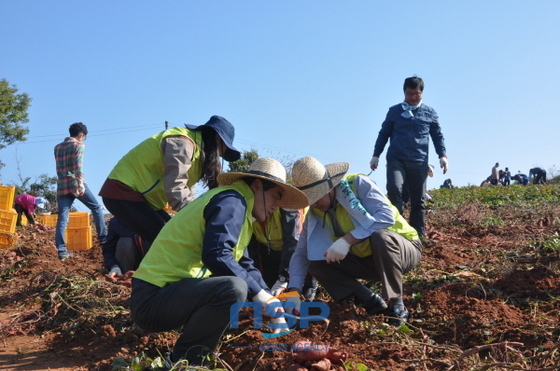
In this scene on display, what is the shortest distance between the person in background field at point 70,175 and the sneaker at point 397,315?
4298 millimetres

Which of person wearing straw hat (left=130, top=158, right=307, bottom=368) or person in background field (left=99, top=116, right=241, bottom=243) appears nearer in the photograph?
person wearing straw hat (left=130, top=158, right=307, bottom=368)

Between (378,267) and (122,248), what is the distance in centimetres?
286

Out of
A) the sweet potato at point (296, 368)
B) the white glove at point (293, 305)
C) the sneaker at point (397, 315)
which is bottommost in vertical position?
the sweet potato at point (296, 368)

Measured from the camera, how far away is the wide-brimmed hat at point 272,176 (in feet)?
9.92

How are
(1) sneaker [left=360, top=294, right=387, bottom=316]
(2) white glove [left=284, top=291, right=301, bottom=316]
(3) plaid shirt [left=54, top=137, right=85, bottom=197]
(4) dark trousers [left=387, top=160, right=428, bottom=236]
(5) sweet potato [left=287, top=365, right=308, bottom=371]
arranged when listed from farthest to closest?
(3) plaid shirt [left=54, top=137, right=85, bottom=197]
(4) dark trousers [left=387, top=160, right=428, bottom=236]
(1) sneaker [left=360, top=294, right=387, bottom=316]
(2) white glove [left=284, top=291, right=301, bottom=316]
(5) sweet potato [left=287, top=365, right=308, bottom=371]

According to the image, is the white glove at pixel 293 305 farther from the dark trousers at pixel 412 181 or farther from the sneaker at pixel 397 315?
the dark trousers at pixel 412 181

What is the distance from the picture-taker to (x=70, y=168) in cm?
686

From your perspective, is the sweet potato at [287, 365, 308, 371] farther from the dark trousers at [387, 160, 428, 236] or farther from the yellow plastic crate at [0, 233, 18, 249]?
the yellow plastic crate at [0, 233, 18, 249]

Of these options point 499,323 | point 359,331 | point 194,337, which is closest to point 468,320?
point 499,323

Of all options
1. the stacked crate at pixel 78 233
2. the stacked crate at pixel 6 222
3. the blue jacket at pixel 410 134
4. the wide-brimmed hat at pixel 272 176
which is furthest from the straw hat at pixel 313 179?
the stacked crate at pixel 6 222

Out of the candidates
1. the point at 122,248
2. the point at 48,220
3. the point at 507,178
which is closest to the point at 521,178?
the point at 507,178

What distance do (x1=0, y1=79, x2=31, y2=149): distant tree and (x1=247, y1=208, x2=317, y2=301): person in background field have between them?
23.7 meters

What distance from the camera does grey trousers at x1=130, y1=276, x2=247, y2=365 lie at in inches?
109

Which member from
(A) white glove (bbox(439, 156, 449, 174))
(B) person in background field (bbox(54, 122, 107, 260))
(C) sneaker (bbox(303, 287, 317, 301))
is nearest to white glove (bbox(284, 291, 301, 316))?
(C) sneaker (bbox(303, 287, 317, 301))
